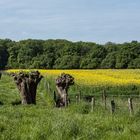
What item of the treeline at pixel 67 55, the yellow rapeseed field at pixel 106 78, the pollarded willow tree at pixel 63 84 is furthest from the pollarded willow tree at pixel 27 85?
the treeline at pixel 67 55

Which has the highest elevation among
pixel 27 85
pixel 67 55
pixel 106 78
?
pixel 67 55

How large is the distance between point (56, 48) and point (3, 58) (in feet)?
36.0

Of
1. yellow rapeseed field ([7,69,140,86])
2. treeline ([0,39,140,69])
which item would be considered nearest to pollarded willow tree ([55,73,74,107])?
yellow rapeseed field ([7,69,140,86])

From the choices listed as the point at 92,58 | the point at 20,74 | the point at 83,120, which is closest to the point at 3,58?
the point at 92,58

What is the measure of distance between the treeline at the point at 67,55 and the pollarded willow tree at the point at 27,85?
61191 mm

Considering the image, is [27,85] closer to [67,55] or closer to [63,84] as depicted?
[63,84]

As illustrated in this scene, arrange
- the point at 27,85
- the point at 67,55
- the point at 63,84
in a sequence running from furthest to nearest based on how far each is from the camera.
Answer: the point at 67,55
the point at 27,85
the point at 63,84

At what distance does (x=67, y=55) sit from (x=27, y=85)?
72.7 metres

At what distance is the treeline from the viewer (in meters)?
96.1

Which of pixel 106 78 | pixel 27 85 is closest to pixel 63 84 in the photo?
pixel 27 85

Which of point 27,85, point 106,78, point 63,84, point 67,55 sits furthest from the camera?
point 67,55

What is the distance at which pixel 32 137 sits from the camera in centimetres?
1479

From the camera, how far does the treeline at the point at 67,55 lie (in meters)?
96.1

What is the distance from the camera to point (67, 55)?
4085 inches
